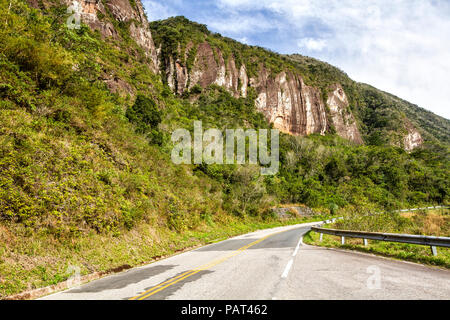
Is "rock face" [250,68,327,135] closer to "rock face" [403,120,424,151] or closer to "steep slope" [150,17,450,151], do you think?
"steep slope" [150,17,450,151]

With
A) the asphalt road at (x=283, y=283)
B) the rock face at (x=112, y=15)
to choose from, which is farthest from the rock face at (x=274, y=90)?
the asphalt road at (x=283, y=283)

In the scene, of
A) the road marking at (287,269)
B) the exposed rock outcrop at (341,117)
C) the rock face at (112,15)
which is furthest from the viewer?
the exposed rock outcrop at (341,117)

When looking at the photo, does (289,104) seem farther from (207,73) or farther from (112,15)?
(112,15)

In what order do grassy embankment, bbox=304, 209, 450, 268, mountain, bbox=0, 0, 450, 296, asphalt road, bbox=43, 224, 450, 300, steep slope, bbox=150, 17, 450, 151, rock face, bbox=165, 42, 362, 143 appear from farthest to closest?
steep slope, bbox=150, 17, 450, 151, rock face, bbox=165, 42, 362, 143, mountain, bbox=0, 0, 450, 296, grassy embankment, bbox=304, 209, 450, 268, asphalt road, bbox=43, 224, 450, 300

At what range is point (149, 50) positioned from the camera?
71.2 m

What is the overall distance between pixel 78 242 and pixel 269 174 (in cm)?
4731

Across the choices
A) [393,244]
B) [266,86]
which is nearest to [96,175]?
[393,244]

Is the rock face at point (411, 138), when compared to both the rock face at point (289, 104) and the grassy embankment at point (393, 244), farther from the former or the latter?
the grassy embankment at point (393, 244)

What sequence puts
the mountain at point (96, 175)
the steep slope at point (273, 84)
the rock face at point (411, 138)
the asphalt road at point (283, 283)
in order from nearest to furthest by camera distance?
the asphalt road at point (283, 283) < the mountain at point (96, 175) < the steep slope at point (273, 84) < the rock face at point (411, 138)

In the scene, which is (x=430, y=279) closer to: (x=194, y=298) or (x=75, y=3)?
(x=194, y=298)

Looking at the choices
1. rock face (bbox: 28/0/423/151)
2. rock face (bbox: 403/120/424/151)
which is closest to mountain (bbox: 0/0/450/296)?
rock face (bbox: 28/0/423/151)

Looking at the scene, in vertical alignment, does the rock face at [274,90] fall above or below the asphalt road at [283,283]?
above

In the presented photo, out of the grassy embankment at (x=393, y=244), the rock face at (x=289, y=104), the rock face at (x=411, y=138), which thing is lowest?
the grassy embankment at (x=393, y=244)

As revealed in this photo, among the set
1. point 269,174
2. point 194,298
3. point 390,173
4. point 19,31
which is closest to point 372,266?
point 194,298
